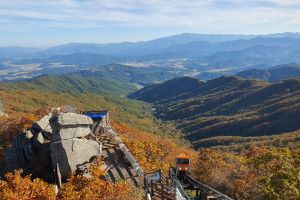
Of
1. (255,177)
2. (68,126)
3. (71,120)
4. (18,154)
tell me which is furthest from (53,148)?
(255,177)

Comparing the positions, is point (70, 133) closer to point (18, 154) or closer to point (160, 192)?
point (18, 154)

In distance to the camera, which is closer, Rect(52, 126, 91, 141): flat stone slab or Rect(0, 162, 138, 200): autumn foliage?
Rect(0, 162, 138, 200): autumn foliage

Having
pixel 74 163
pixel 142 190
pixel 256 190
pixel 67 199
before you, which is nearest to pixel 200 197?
pixel 256 190

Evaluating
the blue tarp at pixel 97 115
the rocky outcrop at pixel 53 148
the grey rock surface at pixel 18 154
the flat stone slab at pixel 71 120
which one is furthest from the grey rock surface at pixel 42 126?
the blue tarp at pixel 97 115

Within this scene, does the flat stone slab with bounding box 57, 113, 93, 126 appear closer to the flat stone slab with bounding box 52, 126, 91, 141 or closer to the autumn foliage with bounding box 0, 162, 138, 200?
the flat stone slab with bounding box 52, 126, 91, 141

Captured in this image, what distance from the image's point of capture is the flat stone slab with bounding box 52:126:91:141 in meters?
41.6

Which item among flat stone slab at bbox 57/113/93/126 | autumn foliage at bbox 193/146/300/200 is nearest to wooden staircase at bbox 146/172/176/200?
autumn foliage at bbox 193/146/300/200

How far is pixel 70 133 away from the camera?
4266cm

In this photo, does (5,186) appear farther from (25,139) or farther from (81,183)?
(25,139)

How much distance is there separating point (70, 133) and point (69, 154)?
126 inches

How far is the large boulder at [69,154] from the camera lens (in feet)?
131

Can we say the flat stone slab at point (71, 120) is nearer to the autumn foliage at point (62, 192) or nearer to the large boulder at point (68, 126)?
the large boulder at point (68, 126)

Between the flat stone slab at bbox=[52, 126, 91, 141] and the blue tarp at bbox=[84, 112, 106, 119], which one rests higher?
the flat stone slab at bbox=[52, 126, 91, 141]

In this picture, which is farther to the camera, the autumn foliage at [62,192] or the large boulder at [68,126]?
the large boulder at [68,126]
